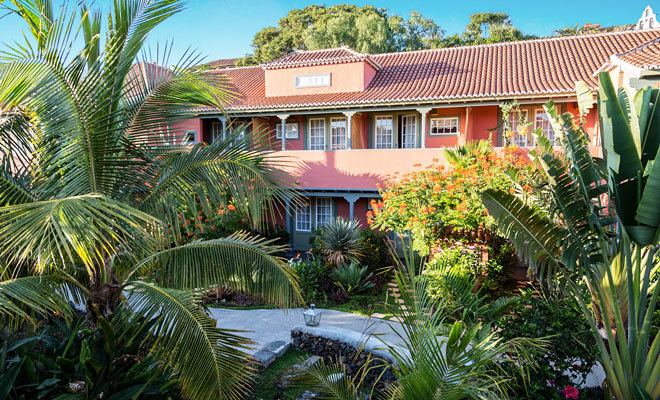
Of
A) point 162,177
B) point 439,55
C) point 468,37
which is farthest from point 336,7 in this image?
point 162,177

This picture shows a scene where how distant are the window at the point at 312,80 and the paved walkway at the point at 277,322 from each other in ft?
34.3

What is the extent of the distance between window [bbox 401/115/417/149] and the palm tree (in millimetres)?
12327

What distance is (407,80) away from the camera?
1662cm

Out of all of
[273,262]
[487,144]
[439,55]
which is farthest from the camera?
[439,55]

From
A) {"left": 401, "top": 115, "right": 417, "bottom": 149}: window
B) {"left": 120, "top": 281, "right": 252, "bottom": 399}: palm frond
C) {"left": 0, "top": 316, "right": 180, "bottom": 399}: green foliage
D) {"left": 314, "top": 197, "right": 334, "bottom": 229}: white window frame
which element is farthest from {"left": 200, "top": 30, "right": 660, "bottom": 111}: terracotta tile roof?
{"left": 120, "top": 281, "right": 252, "bottom": 399}: palm frond

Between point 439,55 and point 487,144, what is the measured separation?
358 inches

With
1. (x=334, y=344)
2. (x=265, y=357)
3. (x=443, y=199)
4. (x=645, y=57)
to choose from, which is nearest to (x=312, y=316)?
(x=334, y=344)

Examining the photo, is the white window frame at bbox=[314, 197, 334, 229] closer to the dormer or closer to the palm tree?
the dormer

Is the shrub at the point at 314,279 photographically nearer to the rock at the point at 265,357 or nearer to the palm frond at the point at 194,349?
the rock at the point at 265,357

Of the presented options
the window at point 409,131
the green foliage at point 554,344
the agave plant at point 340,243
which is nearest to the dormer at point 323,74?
the window at point 409,131

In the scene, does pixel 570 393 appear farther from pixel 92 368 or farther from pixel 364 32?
pixel 364 32

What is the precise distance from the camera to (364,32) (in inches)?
1201

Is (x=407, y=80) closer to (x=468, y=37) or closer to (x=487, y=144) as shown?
(x=487, y=144)

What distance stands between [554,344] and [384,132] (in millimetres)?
12813
